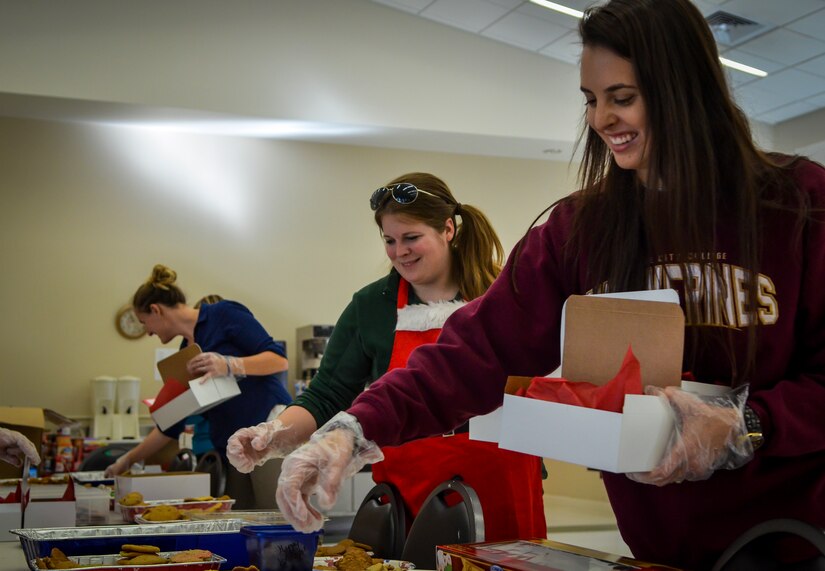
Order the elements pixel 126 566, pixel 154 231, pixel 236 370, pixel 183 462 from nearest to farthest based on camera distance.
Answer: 1. pixel 126 566
2. pixel 236 370
3. pixel 183 462
4. pixel 154 231

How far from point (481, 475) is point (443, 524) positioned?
369 millimetres

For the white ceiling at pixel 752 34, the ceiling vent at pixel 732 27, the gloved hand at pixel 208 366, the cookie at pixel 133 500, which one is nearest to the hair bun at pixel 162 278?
the gloved hand at pixel 208 366

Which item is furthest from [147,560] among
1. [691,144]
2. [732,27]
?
[732,27]

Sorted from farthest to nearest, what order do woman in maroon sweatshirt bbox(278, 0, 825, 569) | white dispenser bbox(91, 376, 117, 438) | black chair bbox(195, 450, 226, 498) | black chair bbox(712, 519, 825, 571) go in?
white dispenser bbox(91, 376, 117, 438) → black chair bbox(195, 450, 226, 498) → woman in maroon sweatshirt bbox(278, 0, 825, 569) → black chair bbox(712, 519, 825, 571)

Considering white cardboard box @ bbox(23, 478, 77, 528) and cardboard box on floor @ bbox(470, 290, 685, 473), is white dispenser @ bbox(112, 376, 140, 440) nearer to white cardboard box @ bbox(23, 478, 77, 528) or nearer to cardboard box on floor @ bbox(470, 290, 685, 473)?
white cardboard box @ bbox(23, 478, 77, 528)

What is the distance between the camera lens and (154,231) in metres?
6.55

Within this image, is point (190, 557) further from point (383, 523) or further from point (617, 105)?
point (617, 105)

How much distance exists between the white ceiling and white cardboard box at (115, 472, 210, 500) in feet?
13.6

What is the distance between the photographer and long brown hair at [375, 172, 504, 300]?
7.41 ft

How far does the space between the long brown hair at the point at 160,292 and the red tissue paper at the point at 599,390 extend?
3175 mm

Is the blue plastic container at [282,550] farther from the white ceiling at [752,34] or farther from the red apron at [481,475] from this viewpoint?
the white ceiling at [752,34]

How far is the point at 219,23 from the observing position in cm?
628

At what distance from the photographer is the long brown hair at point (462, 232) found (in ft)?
7.41

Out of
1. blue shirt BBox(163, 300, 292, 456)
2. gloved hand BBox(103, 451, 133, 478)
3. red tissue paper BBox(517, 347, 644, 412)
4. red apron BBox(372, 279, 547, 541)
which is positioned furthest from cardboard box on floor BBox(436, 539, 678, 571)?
gloved hand BBox(103, 451, 133, 478)
